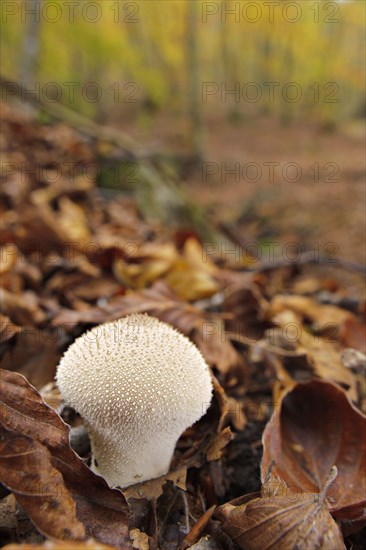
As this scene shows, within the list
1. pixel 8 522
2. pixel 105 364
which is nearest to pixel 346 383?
pixel 105 364

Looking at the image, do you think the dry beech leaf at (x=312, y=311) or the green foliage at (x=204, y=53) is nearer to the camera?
the dry beech leaf at (x=312, y=311)

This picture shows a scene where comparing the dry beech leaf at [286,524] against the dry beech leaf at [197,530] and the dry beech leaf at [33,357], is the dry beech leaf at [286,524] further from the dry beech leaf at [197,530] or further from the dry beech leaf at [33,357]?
the dry beech leaf at [33,357]

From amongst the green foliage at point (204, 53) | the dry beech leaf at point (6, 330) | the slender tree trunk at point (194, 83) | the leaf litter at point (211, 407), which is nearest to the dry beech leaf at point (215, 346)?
the leaf litter at point (211, 407)

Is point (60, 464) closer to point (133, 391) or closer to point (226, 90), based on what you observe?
point (133, 391)

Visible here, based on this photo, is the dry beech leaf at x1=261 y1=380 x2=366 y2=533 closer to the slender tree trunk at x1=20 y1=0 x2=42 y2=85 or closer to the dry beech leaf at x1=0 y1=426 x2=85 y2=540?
the dry beech leaf at x1=0 y1=426 x2=85 y2=540

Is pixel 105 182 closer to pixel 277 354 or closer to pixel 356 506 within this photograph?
pixel 277 354

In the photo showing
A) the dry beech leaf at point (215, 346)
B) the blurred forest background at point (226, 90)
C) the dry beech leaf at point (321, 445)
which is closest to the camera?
the dry beech leaf at point (321, 445)

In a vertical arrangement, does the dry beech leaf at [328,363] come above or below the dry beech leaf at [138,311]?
below

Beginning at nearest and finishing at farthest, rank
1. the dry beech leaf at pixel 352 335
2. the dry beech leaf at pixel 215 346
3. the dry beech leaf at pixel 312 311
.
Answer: the dry beech leaf at pixel 215 346, the dry beech leaf at pixel 352 335, the dry beech leaf at pixel 312 311
